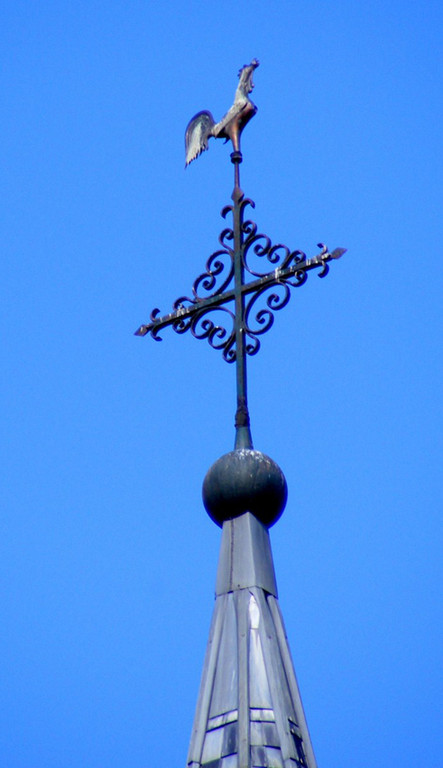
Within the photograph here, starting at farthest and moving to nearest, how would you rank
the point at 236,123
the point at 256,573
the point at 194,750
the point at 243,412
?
the point at 236,123, the point at 243,412, the point at 256,573, the point at 194,750

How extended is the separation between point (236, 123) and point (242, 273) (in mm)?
1513

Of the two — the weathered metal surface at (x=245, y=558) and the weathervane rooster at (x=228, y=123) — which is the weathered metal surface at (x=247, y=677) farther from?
the weathervane rooster at (x=228, y=123)

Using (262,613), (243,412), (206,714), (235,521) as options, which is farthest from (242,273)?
(206,714)

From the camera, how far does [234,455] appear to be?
895 cm

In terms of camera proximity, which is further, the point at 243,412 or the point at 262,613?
the point at 243,412

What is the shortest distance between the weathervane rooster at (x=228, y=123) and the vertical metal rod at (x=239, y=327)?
11.6 inches

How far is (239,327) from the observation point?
9.69 m

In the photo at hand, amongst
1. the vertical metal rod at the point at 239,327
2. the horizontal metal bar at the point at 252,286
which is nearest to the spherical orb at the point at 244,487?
the vertical metal rod at the point at 239,327

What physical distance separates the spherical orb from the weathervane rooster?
2.91 m

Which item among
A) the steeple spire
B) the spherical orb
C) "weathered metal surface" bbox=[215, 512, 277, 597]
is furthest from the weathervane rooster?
"weathered metal surface" bbox=[215, 512, 277, 597]

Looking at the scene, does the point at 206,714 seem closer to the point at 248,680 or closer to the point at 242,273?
the point at 248,680

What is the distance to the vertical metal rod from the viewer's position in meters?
9.27

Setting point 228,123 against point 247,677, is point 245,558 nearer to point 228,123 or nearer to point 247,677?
point 247,677

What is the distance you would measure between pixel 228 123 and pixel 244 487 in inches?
133
